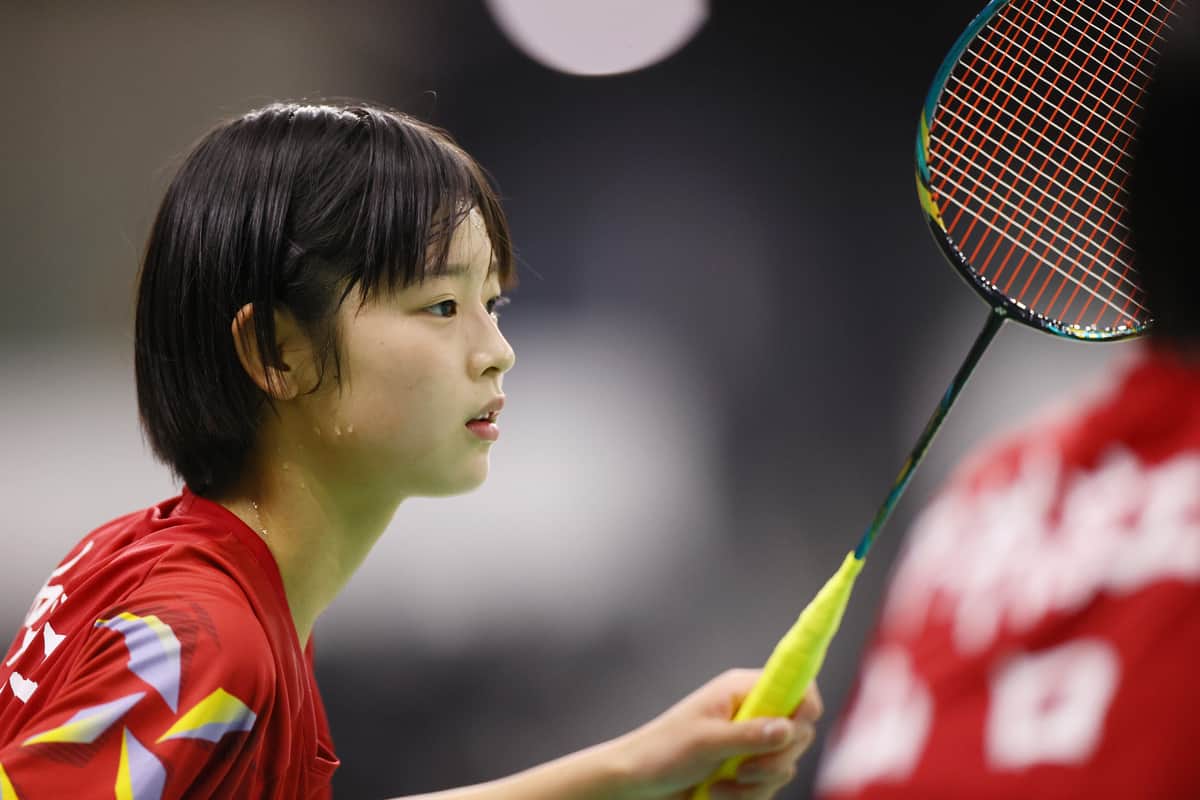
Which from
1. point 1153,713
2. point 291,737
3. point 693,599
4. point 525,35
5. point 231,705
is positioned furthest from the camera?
point 525,35

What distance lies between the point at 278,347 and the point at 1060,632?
2.51 feet

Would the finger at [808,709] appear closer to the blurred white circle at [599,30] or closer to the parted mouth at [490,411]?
the parted mouth at [490,411]

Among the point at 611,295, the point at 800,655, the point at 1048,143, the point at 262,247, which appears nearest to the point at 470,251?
the point at 262,247

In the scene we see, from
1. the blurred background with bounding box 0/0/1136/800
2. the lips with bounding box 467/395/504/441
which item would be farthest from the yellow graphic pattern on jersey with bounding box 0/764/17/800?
the blurred background with bounding box 0/0/1136/800

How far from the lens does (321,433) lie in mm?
1083

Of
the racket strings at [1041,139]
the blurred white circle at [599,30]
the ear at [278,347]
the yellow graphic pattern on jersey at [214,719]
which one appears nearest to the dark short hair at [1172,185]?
the yellow graphic pattern on jersey at [214,719]

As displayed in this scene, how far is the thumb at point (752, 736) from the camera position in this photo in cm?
98

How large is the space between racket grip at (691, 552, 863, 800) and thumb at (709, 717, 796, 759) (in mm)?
12

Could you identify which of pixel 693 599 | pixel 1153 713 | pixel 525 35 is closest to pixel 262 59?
pixel 525 35

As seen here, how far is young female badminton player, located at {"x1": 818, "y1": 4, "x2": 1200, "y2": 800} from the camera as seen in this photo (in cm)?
41

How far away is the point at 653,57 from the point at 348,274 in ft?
5.38

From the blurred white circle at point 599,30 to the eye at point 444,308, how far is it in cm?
156

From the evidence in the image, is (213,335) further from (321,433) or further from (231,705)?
(231,705)

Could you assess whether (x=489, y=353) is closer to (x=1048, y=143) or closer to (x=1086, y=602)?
(x=1086, y=602)
